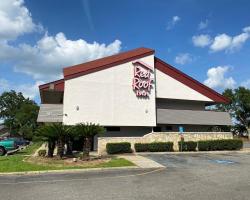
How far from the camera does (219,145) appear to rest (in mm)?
30266

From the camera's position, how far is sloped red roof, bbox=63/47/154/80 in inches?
1248

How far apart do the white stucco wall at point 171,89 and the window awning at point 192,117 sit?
1.56 metres

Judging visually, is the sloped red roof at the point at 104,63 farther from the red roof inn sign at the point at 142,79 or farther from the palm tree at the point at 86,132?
the palm tree at the point at 86,132

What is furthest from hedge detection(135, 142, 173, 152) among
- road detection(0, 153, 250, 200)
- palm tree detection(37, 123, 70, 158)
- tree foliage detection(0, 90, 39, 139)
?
tree foliage detection(0, 90, 39, 139)

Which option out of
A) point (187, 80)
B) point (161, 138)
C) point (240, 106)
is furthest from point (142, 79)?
point (240, 106)

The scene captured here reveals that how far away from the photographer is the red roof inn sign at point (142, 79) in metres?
33.9

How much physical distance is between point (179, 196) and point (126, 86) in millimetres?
23915

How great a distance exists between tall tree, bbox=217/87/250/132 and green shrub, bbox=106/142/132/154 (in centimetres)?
5416

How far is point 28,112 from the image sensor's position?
3890 inches

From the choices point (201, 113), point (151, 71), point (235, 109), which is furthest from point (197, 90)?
point (235, 109)

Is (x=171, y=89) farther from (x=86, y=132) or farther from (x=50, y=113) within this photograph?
(x=86, y=132)

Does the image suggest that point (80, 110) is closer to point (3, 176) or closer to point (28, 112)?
point (3, 176)

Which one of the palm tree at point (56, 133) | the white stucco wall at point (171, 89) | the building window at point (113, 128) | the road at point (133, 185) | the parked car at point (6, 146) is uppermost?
the white stucco wall at point (171, 89)

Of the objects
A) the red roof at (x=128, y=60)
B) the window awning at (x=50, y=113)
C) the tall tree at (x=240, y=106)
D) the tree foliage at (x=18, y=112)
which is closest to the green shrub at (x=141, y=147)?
the window awning at (x=50, y=113)
